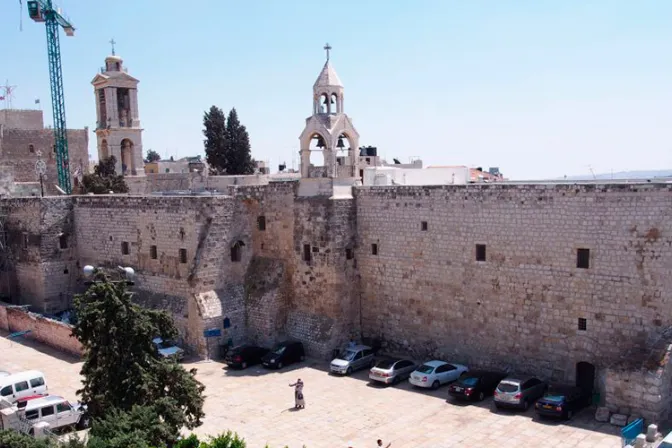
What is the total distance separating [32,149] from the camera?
5334cm

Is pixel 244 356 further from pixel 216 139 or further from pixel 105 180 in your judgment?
pixel 216 139

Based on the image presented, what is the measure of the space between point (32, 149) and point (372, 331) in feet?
137

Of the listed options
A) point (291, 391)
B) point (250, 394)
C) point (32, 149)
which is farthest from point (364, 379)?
point (32, 149)

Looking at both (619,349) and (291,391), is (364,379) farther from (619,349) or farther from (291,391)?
(619,349)

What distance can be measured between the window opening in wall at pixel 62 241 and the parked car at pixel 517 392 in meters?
23.7

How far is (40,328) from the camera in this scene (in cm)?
2761

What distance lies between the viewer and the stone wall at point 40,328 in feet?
84.2

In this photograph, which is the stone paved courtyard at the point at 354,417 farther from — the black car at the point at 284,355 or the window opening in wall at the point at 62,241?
the window opening in wall at the point at 62,241

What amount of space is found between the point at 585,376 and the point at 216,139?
44855 millimetres

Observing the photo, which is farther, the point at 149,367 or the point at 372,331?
the point at 372,331

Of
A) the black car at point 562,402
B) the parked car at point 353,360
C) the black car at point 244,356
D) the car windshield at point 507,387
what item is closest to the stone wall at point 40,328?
the black car at point 244,356

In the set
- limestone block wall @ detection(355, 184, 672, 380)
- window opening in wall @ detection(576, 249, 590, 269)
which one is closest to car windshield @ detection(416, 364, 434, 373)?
limestone block wall @ detection(355, 184, 672, 380)

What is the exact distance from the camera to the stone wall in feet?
84.2

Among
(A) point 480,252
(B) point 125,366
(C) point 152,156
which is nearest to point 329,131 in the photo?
(A) point 480,252
